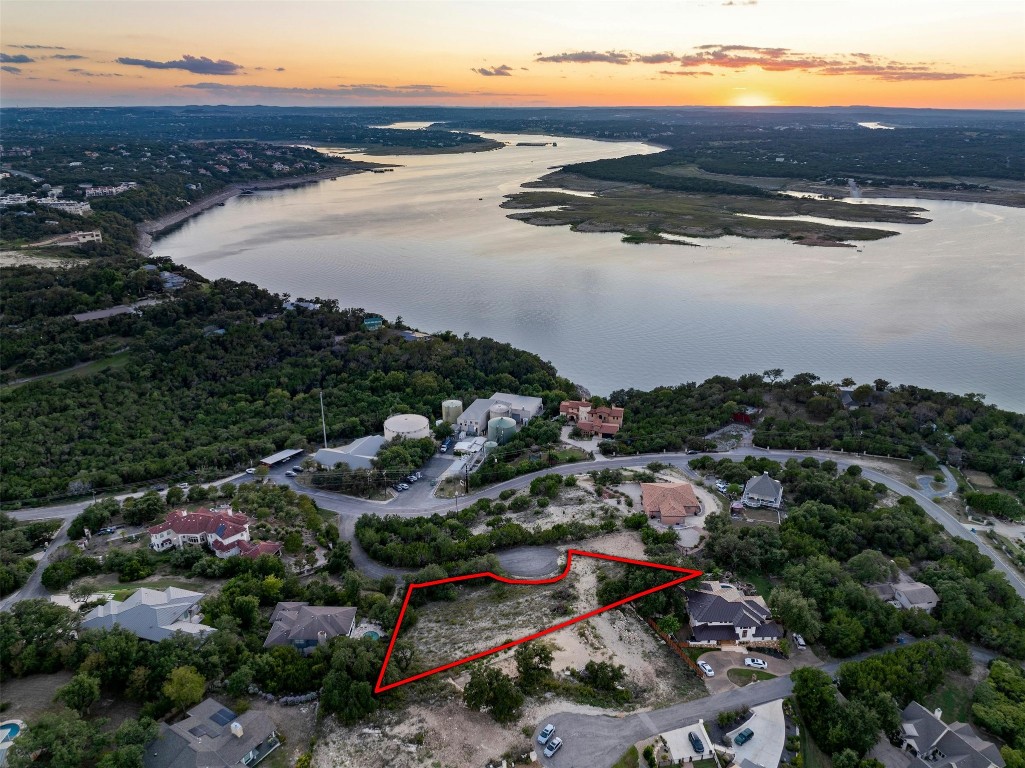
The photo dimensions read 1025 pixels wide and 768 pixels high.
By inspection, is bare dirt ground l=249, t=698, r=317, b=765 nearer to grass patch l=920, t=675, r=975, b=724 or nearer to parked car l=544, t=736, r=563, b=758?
parked car l=544, t=736, r=563, b=758

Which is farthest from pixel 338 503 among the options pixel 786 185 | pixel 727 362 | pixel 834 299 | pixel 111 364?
pixel 786 185

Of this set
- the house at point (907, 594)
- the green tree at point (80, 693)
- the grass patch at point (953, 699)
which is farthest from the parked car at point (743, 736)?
the green tree at point (80, 693)

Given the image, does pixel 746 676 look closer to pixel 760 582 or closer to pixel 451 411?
pixel 760 582

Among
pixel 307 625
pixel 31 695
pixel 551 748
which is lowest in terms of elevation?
pixel 551 748

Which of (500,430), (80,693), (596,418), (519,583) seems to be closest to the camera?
(80,693)

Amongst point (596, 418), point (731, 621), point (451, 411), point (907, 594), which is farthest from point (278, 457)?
point (907, 594)

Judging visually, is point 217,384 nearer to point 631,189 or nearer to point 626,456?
point 626,456
